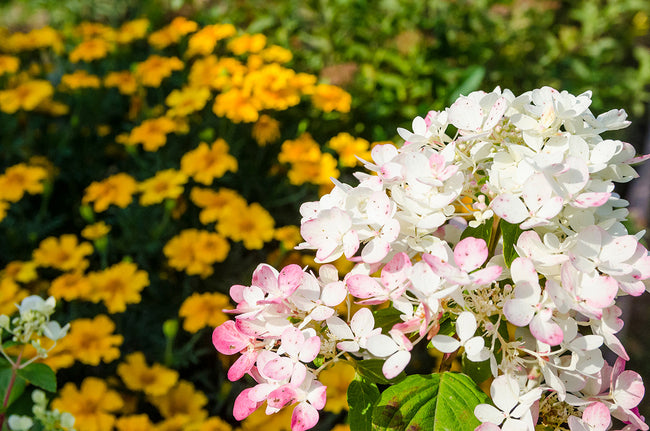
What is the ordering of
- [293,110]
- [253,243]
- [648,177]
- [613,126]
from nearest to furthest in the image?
[613,126], [253,243], [293,110], [648,177]

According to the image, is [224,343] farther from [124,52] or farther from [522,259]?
[124,52]

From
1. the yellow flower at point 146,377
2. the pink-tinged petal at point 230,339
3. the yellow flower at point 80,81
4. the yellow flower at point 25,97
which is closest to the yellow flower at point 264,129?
the yellow flower at point 80,81

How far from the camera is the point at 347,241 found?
2.01ft

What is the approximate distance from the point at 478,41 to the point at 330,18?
63cm

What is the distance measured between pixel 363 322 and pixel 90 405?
0.87 m

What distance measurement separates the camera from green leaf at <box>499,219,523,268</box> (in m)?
0.62

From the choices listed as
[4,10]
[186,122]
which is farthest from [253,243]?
[4,10]

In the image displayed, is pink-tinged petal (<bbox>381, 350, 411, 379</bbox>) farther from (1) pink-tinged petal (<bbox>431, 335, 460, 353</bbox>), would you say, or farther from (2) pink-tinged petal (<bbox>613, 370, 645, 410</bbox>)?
(2) pink-tinged petal (<bbox>613, 370, 645, 410</bbox>)

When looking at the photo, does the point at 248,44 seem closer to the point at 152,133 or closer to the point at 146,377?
the point at 152,133

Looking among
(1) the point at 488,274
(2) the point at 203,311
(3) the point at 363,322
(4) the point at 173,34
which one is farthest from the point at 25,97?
(1) the point at 488,274

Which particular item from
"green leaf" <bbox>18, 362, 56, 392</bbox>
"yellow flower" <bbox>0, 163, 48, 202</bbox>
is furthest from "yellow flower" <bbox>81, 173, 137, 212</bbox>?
"green leaf" <bbox>18, 362, 56, 392</bbox>

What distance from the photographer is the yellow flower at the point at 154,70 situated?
196 centimetres

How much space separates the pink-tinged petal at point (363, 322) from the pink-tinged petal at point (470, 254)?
0.11m

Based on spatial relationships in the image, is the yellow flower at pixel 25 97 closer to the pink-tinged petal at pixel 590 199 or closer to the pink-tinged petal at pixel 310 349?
the pink-tinged petal at pixel 310 349
